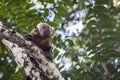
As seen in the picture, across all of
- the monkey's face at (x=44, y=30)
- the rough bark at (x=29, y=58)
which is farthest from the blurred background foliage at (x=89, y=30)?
the rough bark at (x=29, y=58)

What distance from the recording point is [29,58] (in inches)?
114

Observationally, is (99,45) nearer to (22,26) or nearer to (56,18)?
(56,18)

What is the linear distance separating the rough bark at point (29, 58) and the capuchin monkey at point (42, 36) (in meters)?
0.43

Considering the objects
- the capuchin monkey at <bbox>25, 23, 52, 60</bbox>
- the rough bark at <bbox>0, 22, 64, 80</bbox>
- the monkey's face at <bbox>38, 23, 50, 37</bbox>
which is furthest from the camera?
the monkey's face at <bbox>38, 23, 50, 37</bbox>

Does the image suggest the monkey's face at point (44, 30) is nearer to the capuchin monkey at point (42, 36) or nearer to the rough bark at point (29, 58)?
the capuchin monkey at point (42, 36)

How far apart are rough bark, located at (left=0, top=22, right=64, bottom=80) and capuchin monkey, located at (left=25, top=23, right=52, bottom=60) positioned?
430 mm

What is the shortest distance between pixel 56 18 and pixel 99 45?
69 cm

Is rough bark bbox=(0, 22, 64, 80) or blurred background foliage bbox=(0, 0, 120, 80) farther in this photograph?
blurred background foliage bbox=(0, 0, 120, 80)

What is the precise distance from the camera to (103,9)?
4.21 metres

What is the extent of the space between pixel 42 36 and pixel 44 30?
0.28 feet

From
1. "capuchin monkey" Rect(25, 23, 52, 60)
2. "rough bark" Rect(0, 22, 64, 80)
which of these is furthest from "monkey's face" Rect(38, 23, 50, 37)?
"rough bark" Rect(0, 22, 64, 80)

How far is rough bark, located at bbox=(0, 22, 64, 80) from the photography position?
111 inches

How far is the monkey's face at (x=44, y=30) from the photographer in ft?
13.6

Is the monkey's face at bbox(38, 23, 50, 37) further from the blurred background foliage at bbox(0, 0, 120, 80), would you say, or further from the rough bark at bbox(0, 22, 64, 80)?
the rough bark at bbox(0, 22, 64, 80)
